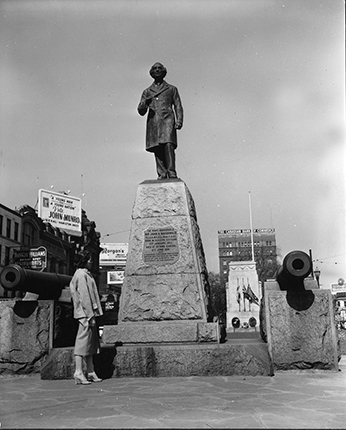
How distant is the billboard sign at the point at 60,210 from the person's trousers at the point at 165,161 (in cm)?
4471

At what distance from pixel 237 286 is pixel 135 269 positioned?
3155 centimetres

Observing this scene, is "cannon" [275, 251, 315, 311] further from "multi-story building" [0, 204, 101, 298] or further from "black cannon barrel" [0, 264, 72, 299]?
"multi-story building" [0, 204, 101, 298]

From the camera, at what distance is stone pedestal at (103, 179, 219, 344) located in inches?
272

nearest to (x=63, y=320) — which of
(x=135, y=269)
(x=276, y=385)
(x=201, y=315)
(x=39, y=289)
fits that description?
(x=39, y=289)

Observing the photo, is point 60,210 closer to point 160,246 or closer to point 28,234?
point 28,234

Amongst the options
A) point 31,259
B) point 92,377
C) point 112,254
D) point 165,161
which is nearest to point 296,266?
point 92,377

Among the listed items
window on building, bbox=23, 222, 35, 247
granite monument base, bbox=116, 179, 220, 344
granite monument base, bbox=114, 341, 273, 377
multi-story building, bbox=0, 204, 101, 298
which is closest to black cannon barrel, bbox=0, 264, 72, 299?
granite monument base, bbox=116, 179, 220, 344

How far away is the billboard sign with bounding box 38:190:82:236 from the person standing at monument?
47.1m

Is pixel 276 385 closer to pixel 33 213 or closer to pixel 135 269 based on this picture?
pixel 135 269

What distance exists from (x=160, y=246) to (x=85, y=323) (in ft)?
7.85

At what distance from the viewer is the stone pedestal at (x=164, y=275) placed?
6.90m

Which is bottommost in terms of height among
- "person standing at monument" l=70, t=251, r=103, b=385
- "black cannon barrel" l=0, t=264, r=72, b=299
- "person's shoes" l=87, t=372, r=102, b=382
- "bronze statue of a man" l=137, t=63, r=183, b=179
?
"person's shoes" l=87, t=372, r=102, b=382

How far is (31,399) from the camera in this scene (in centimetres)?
455

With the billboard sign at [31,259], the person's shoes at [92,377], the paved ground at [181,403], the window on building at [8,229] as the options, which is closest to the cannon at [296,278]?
the paved ground at [181,403]
